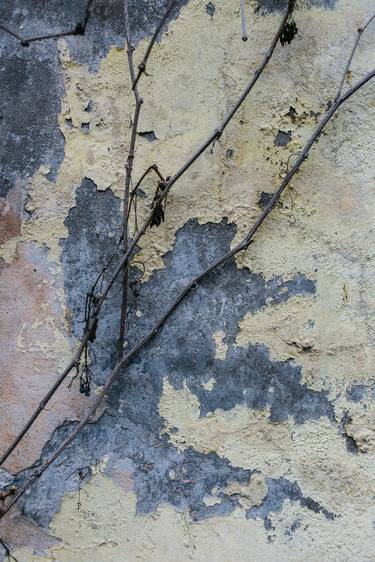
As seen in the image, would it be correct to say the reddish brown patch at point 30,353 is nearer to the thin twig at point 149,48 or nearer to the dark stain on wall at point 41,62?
the dark stain on wall at point 41,62

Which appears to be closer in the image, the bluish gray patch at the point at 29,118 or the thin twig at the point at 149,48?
the thin twig at the point at 149,48

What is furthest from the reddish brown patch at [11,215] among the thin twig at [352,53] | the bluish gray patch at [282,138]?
the thin twig at [352,53]

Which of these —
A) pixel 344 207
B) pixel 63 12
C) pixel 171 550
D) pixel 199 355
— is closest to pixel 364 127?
pixel 344 207

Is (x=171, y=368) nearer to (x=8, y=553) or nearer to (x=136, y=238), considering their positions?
(x=136, y=238)

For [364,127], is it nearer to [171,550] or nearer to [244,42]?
[244,42]

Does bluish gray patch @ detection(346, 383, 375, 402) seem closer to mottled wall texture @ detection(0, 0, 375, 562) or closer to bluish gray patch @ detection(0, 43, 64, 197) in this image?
mottled wall texture @ detection(0, 0, 375, 562)

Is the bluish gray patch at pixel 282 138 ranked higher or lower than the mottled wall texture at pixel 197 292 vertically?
higher
